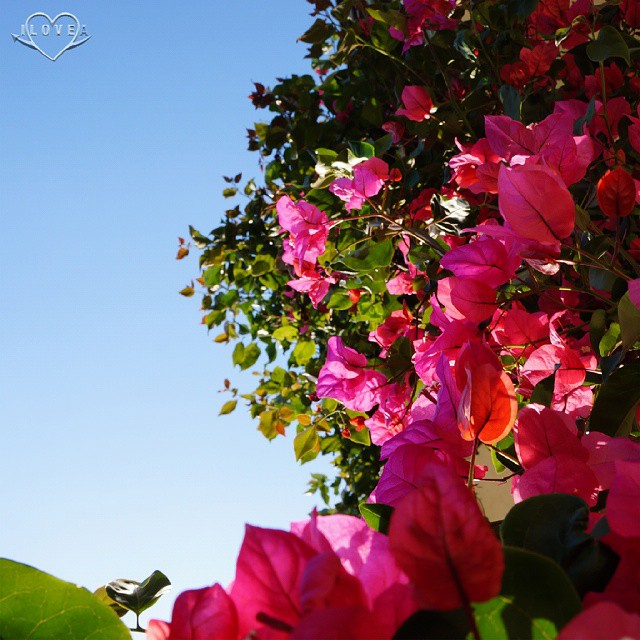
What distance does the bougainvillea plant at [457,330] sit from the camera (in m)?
0.23

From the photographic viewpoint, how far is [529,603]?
0.24 meters

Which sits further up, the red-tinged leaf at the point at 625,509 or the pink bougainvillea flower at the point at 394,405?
the pink bougainvillea flower at the point at 394,405

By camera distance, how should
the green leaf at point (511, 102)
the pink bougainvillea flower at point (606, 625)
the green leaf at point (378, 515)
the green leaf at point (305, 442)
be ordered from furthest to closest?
the green leaf at point (305, 442) → the green leaf at point (511, 102) → the green leaf at point (378, 515) → the pink bougainvillea flower at point (606, 625)

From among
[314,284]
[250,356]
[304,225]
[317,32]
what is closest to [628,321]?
[304,225]

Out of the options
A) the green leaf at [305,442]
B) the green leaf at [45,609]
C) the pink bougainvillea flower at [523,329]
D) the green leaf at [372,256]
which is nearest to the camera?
the green leaf at [45,609]

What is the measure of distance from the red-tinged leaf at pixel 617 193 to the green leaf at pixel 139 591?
0.57m

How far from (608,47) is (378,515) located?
85 centimetres

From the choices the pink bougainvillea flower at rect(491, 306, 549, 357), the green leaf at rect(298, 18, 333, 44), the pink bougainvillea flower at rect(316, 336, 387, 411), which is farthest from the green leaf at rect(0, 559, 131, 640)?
the green leaf at rect(298, 18, 333, 44)

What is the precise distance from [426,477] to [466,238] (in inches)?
48.7

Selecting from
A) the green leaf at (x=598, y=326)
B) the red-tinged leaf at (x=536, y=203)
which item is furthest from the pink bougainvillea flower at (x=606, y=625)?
the green leaf at (x=598, y=326)

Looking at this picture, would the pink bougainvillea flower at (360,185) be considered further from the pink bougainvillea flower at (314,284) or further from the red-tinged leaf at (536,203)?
the red-tinged leaf at (536,203)

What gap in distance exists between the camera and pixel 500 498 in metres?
2.24

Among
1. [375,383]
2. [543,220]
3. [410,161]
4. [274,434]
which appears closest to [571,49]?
[410,161]

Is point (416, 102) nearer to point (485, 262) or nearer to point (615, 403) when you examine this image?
point (485, 262)
